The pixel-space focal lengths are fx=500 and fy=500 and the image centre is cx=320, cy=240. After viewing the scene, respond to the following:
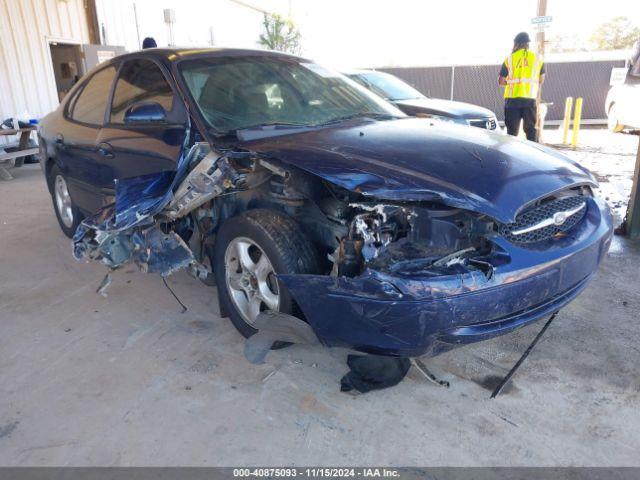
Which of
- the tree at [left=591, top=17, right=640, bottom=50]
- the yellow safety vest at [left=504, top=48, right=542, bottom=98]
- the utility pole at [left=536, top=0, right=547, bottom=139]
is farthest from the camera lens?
the tree at [left=591, top=17, right=640, bottom=50]

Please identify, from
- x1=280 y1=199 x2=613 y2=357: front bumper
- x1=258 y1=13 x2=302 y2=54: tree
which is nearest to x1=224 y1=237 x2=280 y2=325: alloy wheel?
x1=280 y1=199 x2=613 y2=357: front bumper

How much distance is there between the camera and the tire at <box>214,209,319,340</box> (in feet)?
8.22

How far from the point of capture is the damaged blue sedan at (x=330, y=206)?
2117 mm

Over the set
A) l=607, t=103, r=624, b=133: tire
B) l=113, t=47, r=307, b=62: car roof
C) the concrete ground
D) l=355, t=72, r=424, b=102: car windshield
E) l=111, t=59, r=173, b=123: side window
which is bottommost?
the concrete ground

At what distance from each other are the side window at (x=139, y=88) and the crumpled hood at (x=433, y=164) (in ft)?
3.29

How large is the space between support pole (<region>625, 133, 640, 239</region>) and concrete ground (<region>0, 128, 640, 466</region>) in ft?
→ 4.35

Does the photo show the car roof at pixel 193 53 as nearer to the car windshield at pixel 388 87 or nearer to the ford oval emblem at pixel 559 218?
the ford oval emblem at pixel 559 218

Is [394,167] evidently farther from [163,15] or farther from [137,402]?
[163,15]

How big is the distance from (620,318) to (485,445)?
5.41 ft

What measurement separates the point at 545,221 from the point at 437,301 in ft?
2.58

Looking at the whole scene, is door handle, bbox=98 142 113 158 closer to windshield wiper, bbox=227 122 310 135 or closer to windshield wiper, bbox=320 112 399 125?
windshield wiper, bbox=227 122 310 135

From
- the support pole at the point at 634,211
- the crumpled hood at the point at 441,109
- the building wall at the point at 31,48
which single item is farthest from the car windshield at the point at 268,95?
the building wall at the point at 31,48

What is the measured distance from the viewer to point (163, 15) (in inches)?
581

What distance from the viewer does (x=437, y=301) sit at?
201 centimetres
